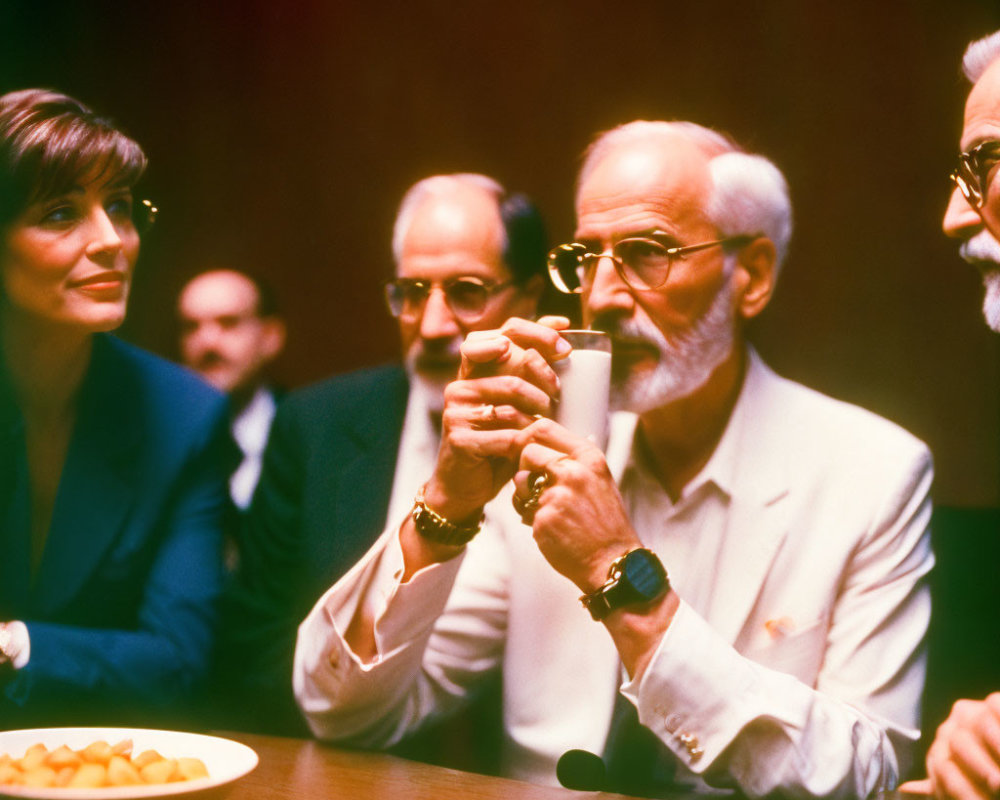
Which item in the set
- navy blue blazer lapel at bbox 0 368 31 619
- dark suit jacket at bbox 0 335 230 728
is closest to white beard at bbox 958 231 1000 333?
dark suit jacket at bbox 0 335 230 728

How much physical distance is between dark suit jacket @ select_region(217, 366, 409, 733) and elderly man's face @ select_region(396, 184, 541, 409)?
70mm

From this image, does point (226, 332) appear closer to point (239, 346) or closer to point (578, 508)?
point (239, 346)

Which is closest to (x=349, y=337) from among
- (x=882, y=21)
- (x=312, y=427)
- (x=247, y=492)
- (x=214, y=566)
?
(x=312, y=427)

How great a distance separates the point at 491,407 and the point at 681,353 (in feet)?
1.14

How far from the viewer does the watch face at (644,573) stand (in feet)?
5.10

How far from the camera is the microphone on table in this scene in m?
1.76

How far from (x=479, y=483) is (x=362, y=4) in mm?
1002

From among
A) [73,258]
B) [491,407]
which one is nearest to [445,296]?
[491,407]

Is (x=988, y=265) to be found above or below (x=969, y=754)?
above

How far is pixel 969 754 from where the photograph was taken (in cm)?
133

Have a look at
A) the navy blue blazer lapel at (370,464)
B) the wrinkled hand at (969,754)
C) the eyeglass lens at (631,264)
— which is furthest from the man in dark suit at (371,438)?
the wrinkled hand at (969,754)

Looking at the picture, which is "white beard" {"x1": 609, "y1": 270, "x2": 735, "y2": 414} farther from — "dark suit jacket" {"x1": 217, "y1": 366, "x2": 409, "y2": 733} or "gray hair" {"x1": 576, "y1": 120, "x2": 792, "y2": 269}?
"dark suit jacket" {"x1": 217, "y1": 366, "x2": 409, "y2": 733}

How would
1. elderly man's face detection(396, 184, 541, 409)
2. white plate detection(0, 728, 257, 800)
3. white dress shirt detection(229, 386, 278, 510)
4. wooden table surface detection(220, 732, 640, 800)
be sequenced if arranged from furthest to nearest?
1. white dress shirt detection(229, 386, 278, 510)
2. elderly man's face detection(396, 184, 541, 409)
3. wooden table surface detection(220, 732, 640, 800)
4. white plate detection(0, 728, 257, 800)

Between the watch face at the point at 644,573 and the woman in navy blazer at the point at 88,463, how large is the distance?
87 centimetres
